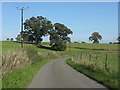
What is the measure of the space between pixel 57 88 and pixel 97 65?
1140 cm

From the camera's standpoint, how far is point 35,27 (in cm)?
13400

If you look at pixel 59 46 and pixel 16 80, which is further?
pixel 59 46

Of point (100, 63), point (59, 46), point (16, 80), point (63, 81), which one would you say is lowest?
point (63, 81)

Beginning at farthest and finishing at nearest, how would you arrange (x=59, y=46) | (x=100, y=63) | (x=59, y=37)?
(x=59, y=37) → (x=59, y=46) → (x=100, y=63)

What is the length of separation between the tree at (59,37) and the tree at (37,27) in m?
2.87

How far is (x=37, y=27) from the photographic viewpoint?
13438 centimetres

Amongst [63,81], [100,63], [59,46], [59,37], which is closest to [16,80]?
[63,81]

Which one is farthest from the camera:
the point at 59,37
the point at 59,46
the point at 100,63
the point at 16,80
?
the point at 59,37

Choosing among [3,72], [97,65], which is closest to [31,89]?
[3,72]

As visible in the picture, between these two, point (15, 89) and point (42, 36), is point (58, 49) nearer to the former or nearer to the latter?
point (42, 36)

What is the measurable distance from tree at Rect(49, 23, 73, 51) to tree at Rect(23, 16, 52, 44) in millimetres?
2866

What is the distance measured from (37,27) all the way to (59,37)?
9.88 metres

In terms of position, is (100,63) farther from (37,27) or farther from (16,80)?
(37,27)

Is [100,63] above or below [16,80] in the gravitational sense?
above
